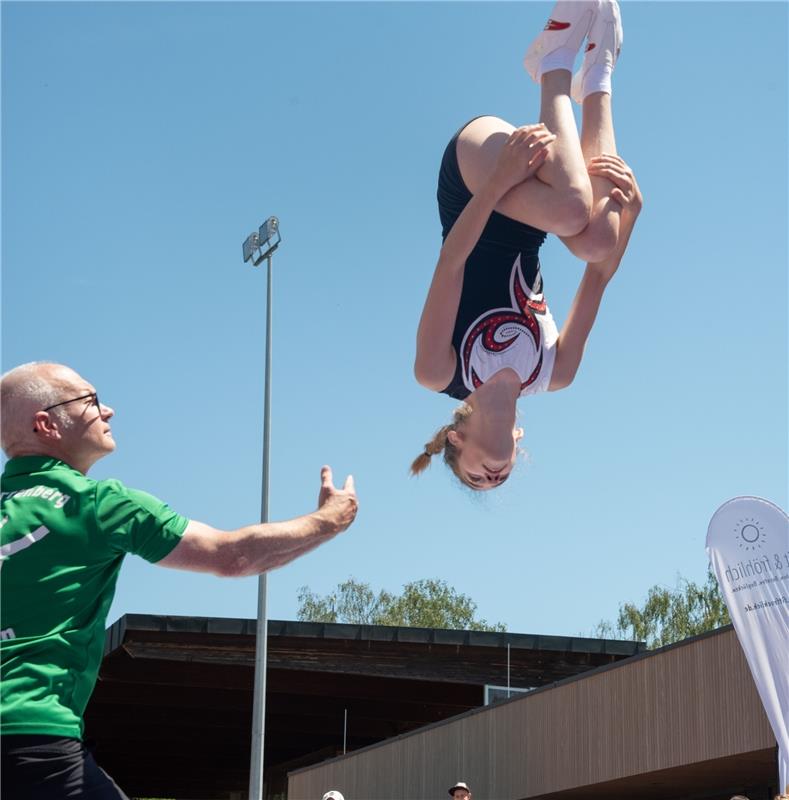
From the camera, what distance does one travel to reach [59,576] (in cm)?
320

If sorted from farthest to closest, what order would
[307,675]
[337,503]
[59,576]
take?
[307,675] → [337,503] → [59,576]

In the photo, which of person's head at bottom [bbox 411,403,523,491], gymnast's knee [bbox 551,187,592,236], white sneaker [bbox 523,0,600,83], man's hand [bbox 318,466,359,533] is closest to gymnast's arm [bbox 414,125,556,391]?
gymnast's knee [bbox 551,187,592,236]

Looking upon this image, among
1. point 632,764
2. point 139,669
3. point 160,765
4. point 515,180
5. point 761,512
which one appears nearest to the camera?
point 515,180

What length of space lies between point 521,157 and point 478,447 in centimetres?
120

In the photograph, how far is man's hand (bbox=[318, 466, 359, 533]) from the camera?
338 cm

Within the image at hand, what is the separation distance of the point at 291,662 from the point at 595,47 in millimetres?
17390

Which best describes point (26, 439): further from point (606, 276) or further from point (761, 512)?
point (761, 512)

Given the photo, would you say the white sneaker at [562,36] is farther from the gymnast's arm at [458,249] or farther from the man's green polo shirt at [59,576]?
the man's green polo shirt at [59,576]

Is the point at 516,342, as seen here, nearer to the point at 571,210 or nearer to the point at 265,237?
the point at 571,210

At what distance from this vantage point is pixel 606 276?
16.8 feet

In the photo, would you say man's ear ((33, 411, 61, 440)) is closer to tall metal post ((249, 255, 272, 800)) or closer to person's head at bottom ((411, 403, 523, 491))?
person's head at bottom ((411, 403, 523, 491))

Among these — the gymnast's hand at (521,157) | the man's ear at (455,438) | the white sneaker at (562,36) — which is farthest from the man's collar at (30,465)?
the white sneaker at (562,36)

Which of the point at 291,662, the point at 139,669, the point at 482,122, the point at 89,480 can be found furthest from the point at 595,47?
the point at 139,669

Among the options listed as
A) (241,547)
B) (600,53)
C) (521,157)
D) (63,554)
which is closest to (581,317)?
(521,157)
